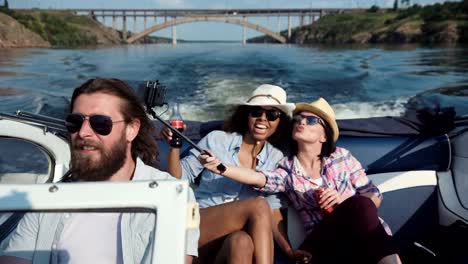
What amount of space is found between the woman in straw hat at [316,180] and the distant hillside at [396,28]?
3631 cm

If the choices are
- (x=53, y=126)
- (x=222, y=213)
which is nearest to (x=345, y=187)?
(x=222, y=213)

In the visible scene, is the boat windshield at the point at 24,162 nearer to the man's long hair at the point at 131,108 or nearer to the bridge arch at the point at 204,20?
the man's long hair at the point at 131,108

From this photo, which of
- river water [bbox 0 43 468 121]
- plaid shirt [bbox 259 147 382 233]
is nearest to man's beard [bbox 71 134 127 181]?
plaid shirt [bbox 259 147 382 233]

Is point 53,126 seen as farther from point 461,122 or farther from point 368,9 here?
point 368,9

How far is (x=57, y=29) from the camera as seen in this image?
36.4 m

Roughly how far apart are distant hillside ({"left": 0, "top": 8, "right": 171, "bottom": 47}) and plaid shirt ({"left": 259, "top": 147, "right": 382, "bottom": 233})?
94.9 feet

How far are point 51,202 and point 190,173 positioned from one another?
145 cm

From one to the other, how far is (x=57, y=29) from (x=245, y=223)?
3751cm

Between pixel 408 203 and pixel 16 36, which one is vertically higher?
pixel 16 36

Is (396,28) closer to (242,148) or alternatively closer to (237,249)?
(242,148)

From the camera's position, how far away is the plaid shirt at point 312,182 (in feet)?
7.35

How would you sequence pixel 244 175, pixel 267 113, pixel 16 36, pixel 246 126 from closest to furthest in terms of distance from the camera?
pixel 244 175 < pixel 267 113 < pixel 246 126 < pixel 16 36

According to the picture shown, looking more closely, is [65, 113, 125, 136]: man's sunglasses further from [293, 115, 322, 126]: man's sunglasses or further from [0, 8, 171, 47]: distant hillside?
[0, 8, 171, 47]: distant hillside

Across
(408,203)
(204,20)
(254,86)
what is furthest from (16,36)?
(408,203)
